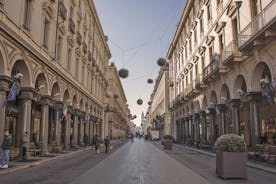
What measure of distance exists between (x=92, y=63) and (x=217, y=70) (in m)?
22.5

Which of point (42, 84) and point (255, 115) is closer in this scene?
point (255, 115)

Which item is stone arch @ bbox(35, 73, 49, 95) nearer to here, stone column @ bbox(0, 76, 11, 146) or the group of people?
stone column @ bbox(0, 76, 11, 146)

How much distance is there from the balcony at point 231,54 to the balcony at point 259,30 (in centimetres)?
135

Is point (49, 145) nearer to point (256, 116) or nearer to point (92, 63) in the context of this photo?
point (256, 116)

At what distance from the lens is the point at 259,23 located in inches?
732

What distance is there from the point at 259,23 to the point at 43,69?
14.7 m

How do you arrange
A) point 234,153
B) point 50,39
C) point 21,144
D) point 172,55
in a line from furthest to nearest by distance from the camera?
point 172,55 < point 50,39 < point 21,144 < point 234,153

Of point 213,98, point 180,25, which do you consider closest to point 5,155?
point 213,98

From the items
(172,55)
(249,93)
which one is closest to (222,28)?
(249,93)

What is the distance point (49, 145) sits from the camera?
26031 mm

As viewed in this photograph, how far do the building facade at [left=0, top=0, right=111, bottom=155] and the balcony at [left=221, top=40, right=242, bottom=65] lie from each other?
13376 mm

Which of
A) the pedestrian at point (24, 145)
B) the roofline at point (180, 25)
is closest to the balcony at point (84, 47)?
the roofline at point (180, 25)

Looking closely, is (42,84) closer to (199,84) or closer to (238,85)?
(238,85)

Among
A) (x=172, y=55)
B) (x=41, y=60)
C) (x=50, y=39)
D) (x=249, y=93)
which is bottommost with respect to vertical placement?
(x=249, y=93)
